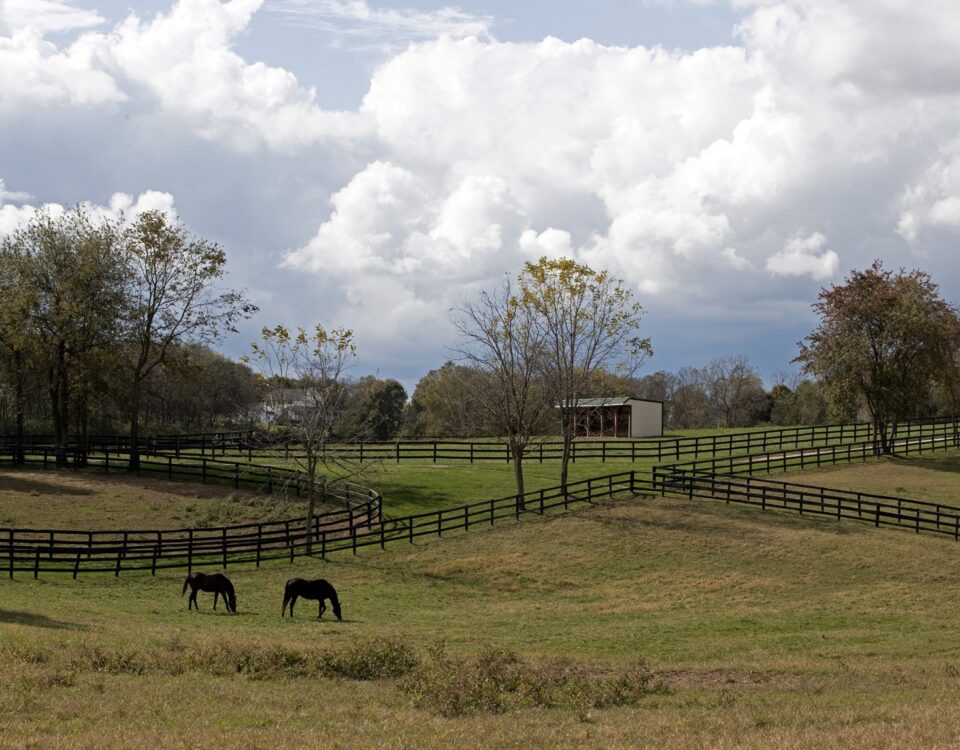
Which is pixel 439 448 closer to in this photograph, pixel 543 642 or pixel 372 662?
pixel 543 642

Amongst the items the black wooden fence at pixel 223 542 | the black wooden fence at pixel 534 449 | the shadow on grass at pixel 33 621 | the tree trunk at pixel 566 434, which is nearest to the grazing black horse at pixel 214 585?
the shadow on grass at pixel 33 621

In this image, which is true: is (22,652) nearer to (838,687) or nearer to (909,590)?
(838,687)

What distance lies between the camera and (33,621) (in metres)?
18.0

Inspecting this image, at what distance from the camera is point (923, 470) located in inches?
1833

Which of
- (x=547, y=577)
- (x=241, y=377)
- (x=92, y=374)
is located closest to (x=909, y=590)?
(x=547, y=577)

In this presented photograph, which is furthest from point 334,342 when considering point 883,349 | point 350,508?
point 883,349

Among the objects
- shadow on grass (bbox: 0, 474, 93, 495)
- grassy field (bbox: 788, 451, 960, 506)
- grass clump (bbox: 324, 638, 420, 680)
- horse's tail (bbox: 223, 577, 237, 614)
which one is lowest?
horse's tail (bbox: 223, 577, 237, 614)

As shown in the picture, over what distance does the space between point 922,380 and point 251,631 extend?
42368 millimetres

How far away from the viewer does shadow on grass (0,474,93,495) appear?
39281mm

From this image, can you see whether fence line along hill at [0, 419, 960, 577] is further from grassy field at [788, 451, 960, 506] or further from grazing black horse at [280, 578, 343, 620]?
grazing black horse at [280, 578, 343, 620]

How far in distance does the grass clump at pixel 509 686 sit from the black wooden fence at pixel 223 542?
15.1 m

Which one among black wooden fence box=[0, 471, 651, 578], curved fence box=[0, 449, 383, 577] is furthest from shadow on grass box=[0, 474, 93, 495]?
black wooden fence box=[0, 471, 651, 578]

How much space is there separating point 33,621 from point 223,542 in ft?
32.7

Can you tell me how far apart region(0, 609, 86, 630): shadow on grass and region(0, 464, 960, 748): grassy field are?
98mm
